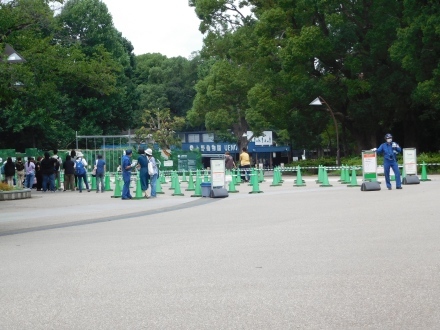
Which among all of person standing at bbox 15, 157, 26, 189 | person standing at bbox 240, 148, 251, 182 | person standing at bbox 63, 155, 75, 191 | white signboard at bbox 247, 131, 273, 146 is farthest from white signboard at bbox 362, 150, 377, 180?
white signboard at bbox 247, 131, 273, 146

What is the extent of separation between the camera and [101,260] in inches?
452

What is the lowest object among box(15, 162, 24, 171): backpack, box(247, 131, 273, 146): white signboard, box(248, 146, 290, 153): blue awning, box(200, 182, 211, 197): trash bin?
box(200, 182, 211, 197): trash bin

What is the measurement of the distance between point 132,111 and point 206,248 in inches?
2544

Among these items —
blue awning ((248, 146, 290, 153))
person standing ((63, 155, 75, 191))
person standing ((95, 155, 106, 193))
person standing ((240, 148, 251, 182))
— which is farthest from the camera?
blue awning ((248, 146, 290, 153))

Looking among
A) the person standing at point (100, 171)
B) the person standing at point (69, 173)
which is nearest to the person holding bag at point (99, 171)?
the person standing at point (100, 171)

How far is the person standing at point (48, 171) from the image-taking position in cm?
3800

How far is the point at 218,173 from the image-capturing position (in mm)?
28641

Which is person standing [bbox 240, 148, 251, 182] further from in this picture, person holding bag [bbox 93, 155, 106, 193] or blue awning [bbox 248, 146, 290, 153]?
blue awning [bbox 248, 146, 290, 153]

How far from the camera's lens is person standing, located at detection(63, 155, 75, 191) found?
38000 mm

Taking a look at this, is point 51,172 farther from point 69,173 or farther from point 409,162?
point 409,162

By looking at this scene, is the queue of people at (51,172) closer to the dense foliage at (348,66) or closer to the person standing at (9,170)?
the person standing at (9,170)

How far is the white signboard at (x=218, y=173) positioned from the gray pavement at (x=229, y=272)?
8825 millimetres

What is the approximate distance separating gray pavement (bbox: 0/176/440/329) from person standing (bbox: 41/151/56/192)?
1877 cm

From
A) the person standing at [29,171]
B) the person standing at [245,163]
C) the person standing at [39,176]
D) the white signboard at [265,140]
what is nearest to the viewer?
the person standing at [29,171]
